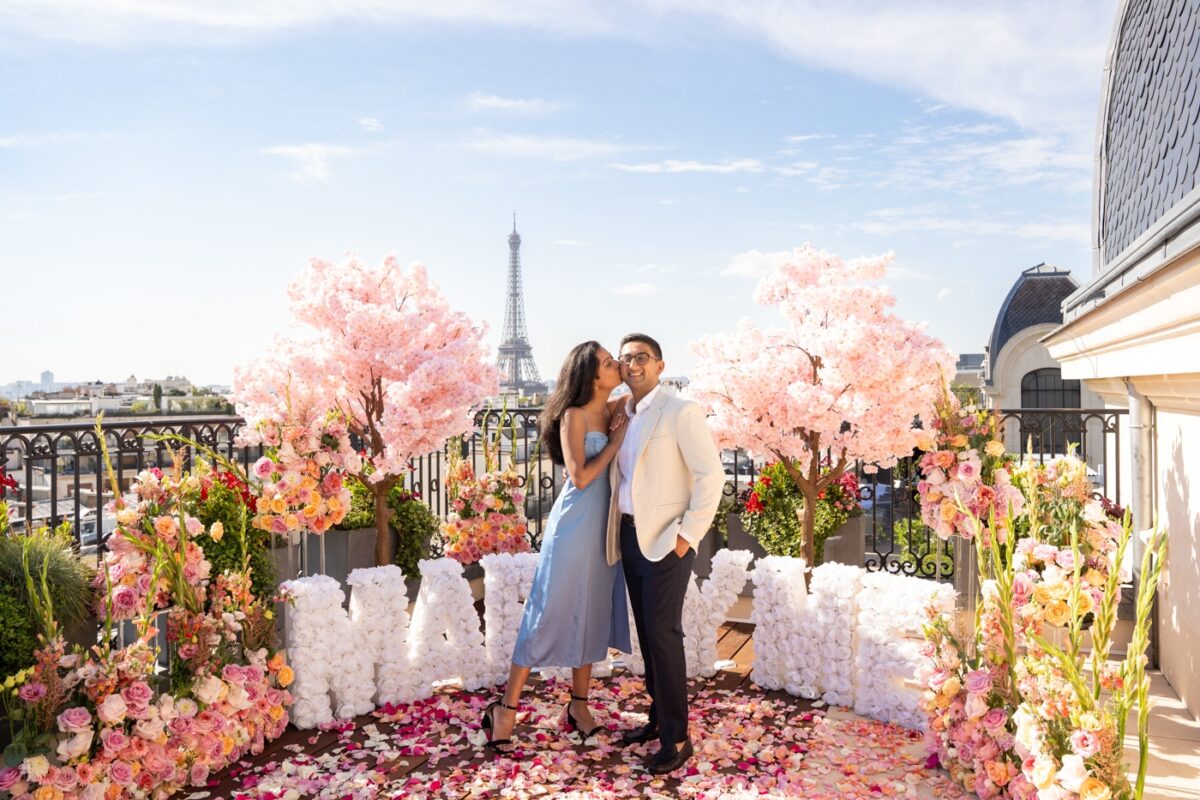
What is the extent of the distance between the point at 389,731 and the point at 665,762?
1.51m

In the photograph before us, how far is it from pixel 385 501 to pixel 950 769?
426 cm

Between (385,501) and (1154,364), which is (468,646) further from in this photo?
(1154,364)

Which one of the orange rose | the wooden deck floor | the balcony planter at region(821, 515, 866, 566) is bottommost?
the wooden deck floor

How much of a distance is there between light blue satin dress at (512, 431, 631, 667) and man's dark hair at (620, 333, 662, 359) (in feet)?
1.56

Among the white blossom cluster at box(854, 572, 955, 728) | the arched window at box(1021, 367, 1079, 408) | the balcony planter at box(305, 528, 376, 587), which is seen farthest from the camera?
the arched window at box(1021, 367, 1079, 408)

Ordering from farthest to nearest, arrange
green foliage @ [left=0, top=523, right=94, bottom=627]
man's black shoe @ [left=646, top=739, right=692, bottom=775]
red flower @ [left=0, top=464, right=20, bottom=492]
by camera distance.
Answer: red flower @ [left=0, top=464, right=20, bottom=492] → man's black shoe @ [left=646, top=739, right=692, bottom=775] → green foliage @ [left=0, top=523, right=94, bottom=627]

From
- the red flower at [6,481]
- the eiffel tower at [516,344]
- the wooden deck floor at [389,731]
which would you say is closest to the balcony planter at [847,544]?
the wooden deck floor at [389,731]

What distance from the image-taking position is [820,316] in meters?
5.66

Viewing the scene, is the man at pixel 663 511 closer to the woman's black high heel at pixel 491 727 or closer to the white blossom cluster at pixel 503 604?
the woman's black high heel at pixel 491 727

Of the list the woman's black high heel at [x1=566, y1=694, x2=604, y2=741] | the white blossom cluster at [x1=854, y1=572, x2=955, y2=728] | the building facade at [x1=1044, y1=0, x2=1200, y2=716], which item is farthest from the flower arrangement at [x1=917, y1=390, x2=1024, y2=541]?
the woman's black high heel at [x1=566, y1=694, x2=604, y2=741]

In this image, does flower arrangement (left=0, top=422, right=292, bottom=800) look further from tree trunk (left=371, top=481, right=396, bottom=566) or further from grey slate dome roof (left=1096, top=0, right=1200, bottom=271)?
grey slate dome roof (left=1096, top=0, right=1200, bottom=271)

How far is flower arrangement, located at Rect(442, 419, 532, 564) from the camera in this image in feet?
21.4

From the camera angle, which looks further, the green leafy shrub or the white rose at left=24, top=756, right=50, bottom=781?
the green leafy shrub

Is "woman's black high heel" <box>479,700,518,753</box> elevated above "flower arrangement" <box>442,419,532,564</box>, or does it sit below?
below
